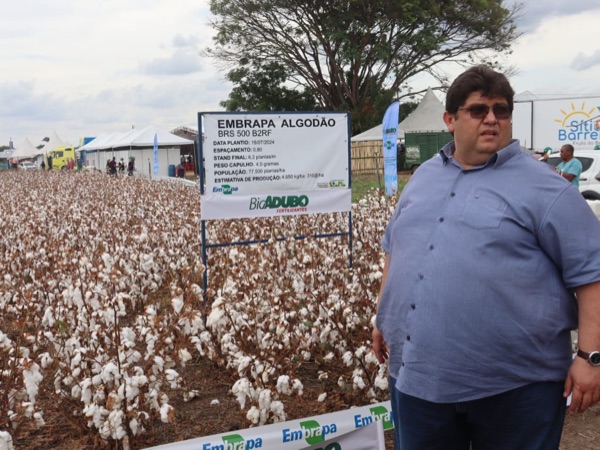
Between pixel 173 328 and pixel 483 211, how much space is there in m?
2.65

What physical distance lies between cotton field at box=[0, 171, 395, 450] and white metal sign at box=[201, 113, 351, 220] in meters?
0.45

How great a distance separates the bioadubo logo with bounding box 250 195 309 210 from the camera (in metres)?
6.50

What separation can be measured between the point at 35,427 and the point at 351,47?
109 feet

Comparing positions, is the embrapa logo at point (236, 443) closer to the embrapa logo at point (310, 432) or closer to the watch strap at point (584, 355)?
the embrapa logo at point (310, 432)

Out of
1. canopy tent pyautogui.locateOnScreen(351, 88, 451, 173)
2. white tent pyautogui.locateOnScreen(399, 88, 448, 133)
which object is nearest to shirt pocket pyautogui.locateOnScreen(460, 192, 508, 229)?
white tent pyautogui.locateOnScreen(399, 88, 448, 133)

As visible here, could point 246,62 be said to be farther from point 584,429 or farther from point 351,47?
point 584,429

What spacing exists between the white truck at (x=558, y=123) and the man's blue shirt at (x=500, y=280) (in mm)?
23592

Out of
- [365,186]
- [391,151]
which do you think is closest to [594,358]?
[391,151]

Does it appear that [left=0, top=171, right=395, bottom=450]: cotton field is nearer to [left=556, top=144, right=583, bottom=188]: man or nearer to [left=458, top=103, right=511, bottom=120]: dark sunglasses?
[left=458, top=103, right=511, bottom=120]: dark sunglasses

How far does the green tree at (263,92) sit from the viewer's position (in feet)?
129

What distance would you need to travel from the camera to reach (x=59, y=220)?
11.4m

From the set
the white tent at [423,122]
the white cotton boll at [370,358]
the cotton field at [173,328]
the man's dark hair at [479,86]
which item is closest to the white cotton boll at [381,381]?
the cotton field at [173,328]

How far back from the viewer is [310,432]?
3549 mm

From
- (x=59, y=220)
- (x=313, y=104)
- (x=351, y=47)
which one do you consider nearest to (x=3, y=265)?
(x=59, y=220)
